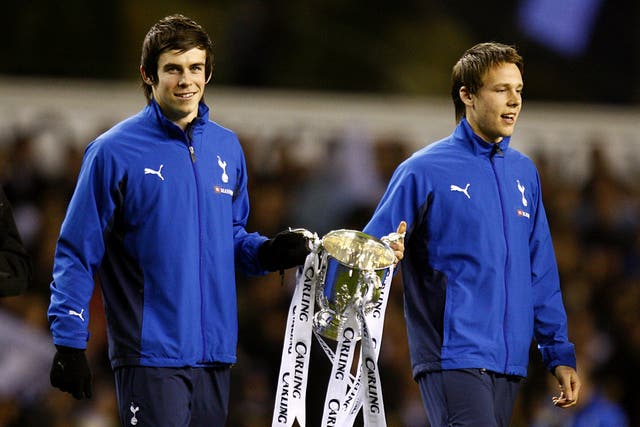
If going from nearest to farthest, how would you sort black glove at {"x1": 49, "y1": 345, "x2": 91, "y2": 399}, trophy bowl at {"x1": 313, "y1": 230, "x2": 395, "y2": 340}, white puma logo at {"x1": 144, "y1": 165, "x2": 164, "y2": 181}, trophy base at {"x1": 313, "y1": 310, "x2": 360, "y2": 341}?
black glove at {"x1": 49, "y1": 345, "x2": 91, "y2": 399}
white puma logo at {"x1": 144, "y1": 165, "x2": 164, "y2": 181}
trophy bowl at {"x1": 313, "y1": 230, "x2": 395, "y2": 340}
trophy base at {"x1": 313, "y1": 310, "x2": 360, "y2": 341}

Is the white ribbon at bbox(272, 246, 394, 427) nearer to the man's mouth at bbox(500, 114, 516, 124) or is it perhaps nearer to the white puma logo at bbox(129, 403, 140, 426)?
the white puma logo at bbox(129, 403, 140, 426)

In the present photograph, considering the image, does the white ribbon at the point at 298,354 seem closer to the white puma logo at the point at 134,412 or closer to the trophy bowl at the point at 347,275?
the trophy bowl at the point at 347,275

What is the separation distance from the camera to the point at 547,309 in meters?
5.09

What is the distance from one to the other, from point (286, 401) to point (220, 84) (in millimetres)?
5777

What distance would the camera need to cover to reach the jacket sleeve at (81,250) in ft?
14.3

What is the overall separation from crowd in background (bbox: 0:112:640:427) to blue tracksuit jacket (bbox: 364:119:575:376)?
2431 mm

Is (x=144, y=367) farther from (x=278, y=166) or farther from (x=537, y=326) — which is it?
(x=278, y=166)

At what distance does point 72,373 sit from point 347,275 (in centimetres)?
108

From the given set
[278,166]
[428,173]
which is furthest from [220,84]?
[428,173]

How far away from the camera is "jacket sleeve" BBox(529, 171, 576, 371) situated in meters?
5.06

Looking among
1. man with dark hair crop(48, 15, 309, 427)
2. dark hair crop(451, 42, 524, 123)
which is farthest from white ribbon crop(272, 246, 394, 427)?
dark hair crop(451, 42, 524, 123)

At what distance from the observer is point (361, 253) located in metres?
4.61

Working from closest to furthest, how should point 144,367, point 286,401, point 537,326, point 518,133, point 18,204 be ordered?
point 144,367 → point 286,401 → point 537,326 → point 18,204 → point 518,133

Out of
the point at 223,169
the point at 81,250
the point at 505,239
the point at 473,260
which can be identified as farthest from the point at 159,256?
the point at 505,239
